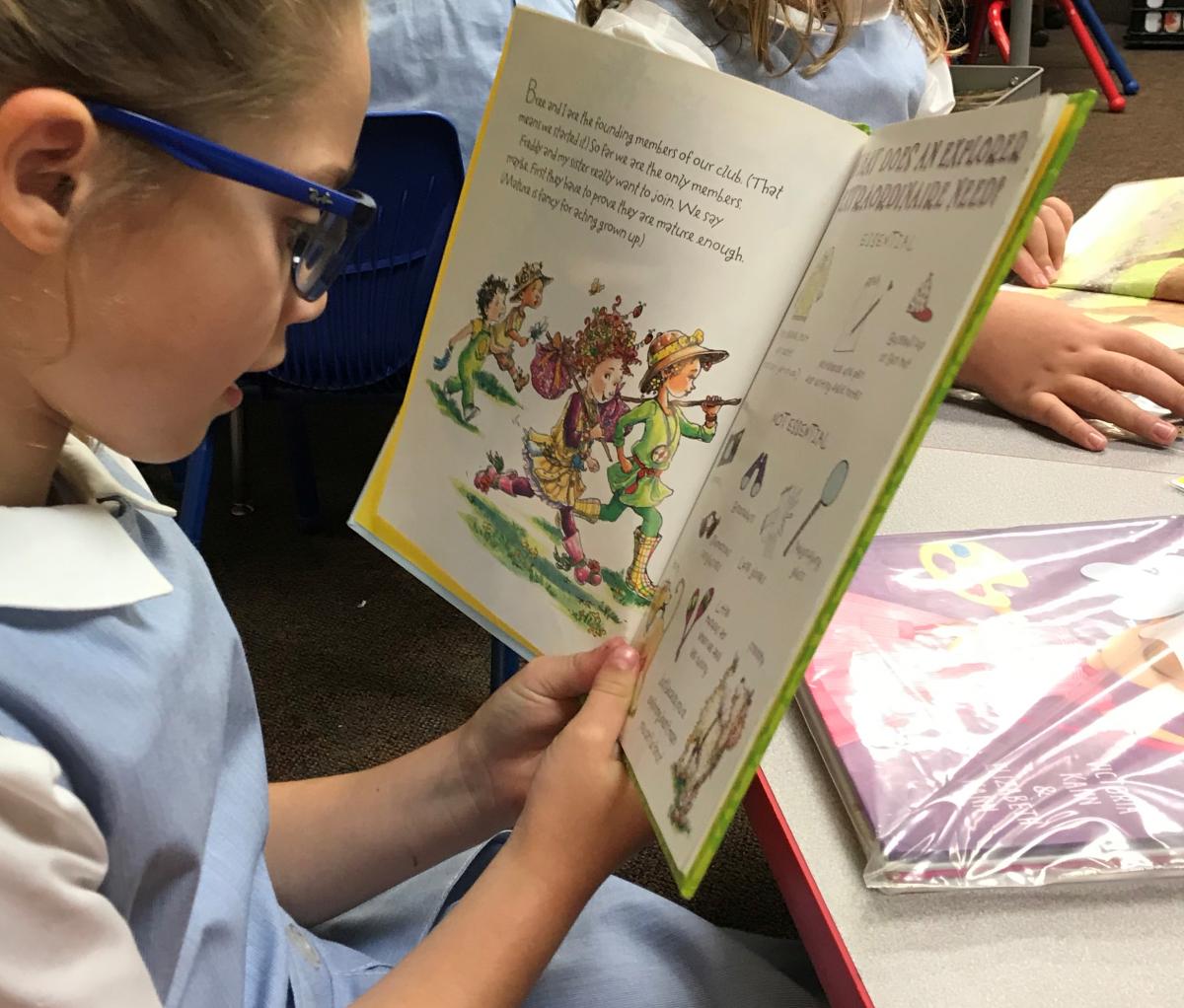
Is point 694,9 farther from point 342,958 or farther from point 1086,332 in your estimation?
point 342,958

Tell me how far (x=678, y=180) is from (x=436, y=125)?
0.65 metres

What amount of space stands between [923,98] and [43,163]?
1047 millimetres

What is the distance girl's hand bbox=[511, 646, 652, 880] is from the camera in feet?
1.53

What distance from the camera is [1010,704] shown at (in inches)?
17.1

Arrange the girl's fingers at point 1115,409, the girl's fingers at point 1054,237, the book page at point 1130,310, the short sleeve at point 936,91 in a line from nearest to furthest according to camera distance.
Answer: the girl's fingers at point 1115,409 → the book page at point 1130,310 → the girl's fingers at point 1054,237 → the short sleeve at point 936,91

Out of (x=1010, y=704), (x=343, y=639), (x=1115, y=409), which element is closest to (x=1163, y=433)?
(x=1115, y=409)

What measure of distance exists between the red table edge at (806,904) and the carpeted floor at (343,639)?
703mm

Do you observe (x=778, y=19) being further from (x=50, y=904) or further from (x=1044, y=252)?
(x=50, y=904)

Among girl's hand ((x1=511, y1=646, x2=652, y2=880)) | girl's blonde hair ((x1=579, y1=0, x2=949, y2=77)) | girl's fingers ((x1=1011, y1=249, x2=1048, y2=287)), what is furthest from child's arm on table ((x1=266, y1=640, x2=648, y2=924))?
girl's blonde hair ((x1=579, y1=0, x2=949, y2=77))

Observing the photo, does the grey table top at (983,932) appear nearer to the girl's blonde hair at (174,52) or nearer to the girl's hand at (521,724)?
the girl's hand at (521,724)

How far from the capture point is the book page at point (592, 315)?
1.59 feet

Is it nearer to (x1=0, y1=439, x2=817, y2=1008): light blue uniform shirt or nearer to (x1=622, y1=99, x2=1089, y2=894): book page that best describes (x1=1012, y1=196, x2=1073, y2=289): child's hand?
(x1=622, y1=99, x2=1089, y2=894): book page

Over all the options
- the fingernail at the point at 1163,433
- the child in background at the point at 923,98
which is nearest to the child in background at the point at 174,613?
the child in background at the point at 923,98

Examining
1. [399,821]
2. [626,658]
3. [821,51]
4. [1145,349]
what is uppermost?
[821,51]
